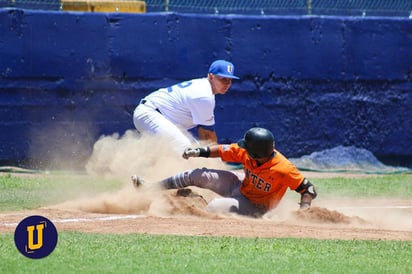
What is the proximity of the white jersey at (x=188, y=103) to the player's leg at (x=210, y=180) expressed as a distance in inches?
50.4

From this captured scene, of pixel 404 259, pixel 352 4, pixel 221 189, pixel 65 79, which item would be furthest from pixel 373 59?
pixel 404 259

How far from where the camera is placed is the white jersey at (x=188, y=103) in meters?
10.7

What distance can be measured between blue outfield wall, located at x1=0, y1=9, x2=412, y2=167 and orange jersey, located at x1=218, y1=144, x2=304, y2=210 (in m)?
5.77

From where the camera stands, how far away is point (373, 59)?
16.5m

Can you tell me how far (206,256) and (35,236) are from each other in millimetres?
1548

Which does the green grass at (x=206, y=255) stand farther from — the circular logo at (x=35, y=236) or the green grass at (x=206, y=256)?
the circular logo at (x=35, y=236)

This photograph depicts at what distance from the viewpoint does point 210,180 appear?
9.53 m

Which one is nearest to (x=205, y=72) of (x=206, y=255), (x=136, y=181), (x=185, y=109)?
(x=185, y=109)

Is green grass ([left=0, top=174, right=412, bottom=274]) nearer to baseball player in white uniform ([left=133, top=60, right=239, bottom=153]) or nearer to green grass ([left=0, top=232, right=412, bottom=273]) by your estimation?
green grass ([left=0, top=232, right=412, bottom=273])

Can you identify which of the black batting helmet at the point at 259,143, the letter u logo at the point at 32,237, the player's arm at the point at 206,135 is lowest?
the player's arm at the point at 206,135

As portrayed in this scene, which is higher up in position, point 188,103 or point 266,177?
point 266,177

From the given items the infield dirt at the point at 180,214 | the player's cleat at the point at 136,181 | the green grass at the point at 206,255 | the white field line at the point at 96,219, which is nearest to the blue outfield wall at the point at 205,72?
the infield dirt at the point at 180,214

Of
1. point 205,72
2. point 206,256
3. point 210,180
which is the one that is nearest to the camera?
point 206,256

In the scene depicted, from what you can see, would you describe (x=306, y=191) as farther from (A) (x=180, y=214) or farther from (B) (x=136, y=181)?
(B) (x=136, y=181)
